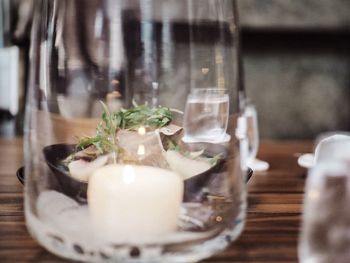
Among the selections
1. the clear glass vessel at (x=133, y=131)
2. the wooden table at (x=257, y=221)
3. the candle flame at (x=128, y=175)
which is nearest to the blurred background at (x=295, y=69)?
the wooden table at (x=257, y=221)

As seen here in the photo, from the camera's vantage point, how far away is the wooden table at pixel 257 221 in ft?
1.38

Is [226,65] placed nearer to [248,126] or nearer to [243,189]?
[243,189]

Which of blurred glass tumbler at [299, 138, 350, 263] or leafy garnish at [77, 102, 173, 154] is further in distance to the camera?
leafy garnish at [77, 102, 173, 154]

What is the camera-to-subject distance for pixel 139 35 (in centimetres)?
54

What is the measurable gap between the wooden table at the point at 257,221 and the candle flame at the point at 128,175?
7 cm

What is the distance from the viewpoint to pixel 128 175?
16.5 inches

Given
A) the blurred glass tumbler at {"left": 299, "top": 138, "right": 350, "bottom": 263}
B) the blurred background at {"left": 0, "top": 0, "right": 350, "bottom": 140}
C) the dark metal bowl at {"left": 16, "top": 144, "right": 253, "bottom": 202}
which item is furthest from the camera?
the blurred background at {"left": 0, "top": 0, "right": 350, "bottom": 140}

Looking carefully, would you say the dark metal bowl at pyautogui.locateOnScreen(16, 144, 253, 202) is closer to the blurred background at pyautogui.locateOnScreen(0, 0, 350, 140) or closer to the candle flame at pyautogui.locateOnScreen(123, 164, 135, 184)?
the candle flame at pyautogui.locateOnScreen(123, 164, 135, 184)

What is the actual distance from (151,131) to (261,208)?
133mm

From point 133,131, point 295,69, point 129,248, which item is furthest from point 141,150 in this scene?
point 295,69

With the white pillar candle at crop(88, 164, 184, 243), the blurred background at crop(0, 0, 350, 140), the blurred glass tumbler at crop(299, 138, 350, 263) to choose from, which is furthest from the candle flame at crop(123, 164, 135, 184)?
the blurred background at crop(0, 0, 350, 140)

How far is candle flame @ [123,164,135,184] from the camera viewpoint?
410mm

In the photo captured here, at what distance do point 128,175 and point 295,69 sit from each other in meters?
1.64

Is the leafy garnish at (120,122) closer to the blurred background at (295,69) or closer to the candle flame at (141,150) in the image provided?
the candle flame at (141,150)
